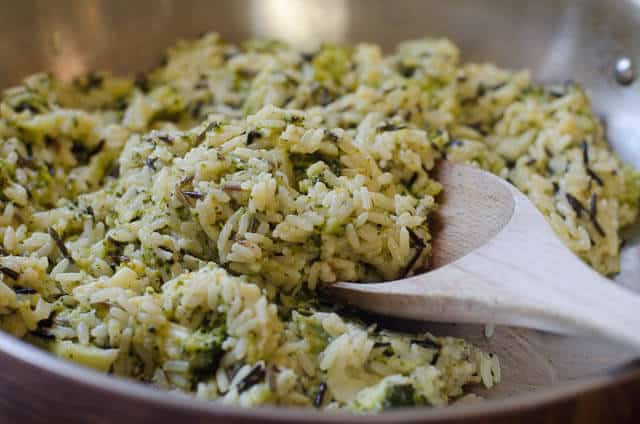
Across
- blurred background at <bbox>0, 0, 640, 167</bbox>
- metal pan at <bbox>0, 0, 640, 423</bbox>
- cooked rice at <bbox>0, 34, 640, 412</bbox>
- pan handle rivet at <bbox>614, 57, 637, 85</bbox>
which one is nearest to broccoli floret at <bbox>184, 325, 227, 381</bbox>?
cooked rice at <bbox>0, 34, 640, 412</bbox>

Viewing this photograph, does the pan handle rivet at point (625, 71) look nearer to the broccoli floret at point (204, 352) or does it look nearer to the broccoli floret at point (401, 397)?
the broccoli floret at point (401, 397)

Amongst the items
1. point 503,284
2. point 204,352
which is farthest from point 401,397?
point 204,352

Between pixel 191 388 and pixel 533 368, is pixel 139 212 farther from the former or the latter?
pixel 533 368

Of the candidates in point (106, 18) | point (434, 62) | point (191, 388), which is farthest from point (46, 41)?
point (191, 388)

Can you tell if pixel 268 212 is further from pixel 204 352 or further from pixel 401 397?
pixel 401 397

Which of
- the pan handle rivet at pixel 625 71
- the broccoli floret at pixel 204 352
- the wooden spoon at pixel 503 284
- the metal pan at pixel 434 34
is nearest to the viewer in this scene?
the wooden spoon at pixel 503 284

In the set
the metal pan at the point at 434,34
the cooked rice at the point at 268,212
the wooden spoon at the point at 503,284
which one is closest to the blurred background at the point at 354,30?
the metal pan at the point at 434,34

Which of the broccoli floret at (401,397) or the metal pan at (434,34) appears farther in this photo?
the metal pan at (434,34)
